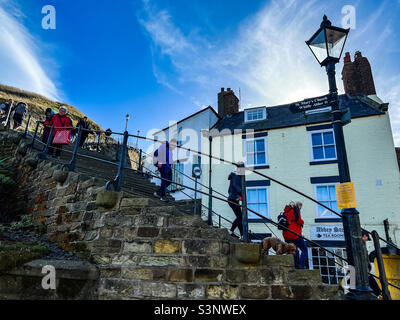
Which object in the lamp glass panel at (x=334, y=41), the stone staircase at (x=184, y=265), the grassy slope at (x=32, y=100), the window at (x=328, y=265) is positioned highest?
the grassy slope at (x=32, y=100)

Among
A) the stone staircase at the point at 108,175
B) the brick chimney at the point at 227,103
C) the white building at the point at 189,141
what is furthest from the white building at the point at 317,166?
the stone staircase at the point at 108,175

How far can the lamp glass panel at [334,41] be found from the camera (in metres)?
4.11

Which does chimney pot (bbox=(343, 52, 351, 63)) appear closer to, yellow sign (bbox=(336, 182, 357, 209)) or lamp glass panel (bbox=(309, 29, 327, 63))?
lamp glass panel (bbox=(309, 29, 327, 63))

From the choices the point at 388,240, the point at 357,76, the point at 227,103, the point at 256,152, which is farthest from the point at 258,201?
the point at 357,76

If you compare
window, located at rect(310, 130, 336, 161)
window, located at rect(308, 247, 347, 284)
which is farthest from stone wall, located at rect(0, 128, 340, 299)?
window, located at rect(310, 130, 336, 161)

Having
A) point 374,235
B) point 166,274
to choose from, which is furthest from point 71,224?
point 374,235

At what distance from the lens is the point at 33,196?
6.16 meters

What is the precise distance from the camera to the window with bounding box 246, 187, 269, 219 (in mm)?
12664

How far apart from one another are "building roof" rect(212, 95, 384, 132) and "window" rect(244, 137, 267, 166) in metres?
0.75

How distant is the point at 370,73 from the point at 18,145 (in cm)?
1673

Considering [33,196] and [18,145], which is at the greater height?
[18,145]

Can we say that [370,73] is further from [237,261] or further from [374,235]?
[237,261]

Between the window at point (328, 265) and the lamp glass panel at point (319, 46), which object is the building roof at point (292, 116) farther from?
the lamp glass panel at point (319, 46)
